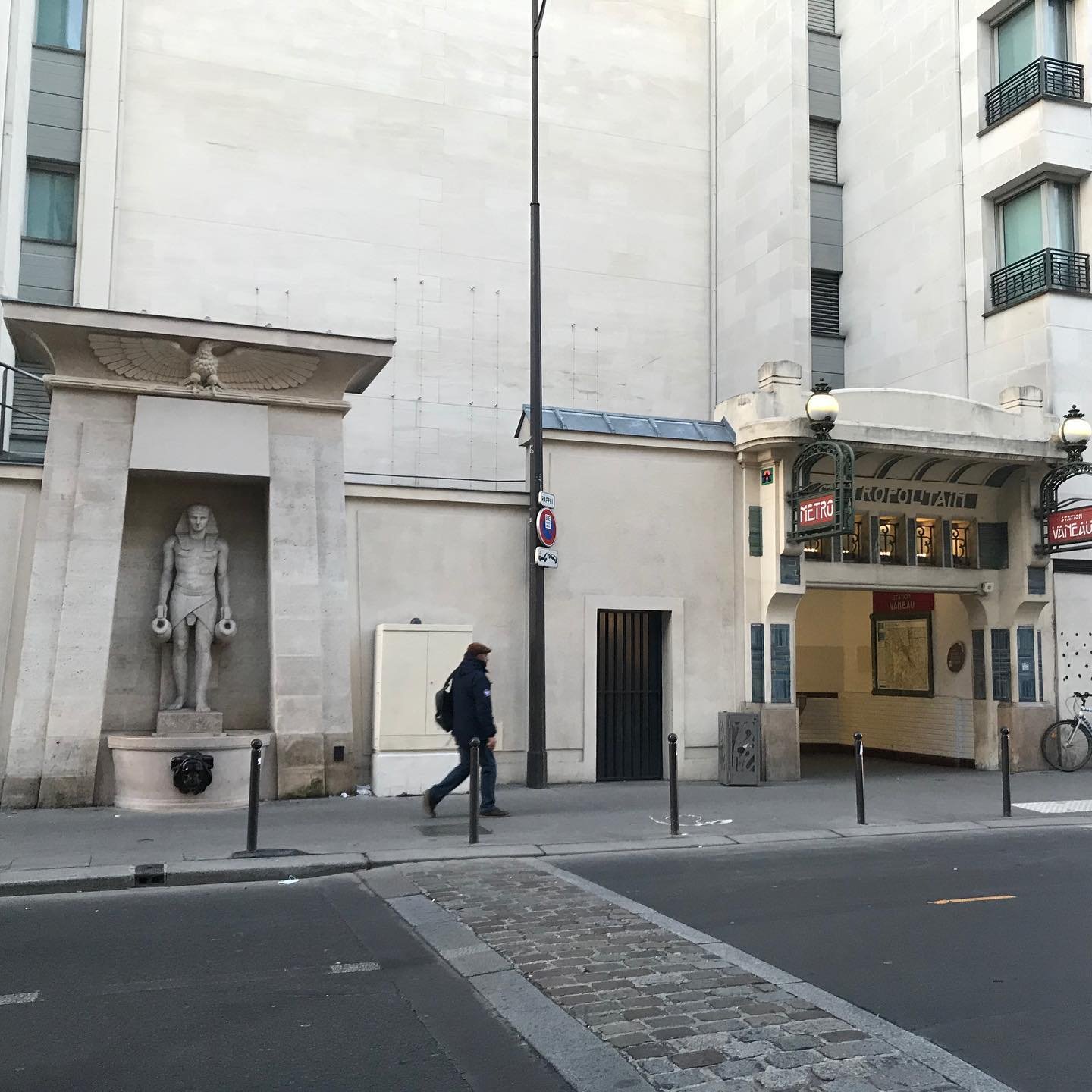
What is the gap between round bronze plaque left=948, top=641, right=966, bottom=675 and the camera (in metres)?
18.1

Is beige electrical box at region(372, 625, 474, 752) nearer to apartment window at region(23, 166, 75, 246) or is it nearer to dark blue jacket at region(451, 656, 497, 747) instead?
dark blue jacket at region(451, 656, 497, 747)

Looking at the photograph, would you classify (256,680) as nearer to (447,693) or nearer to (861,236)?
(447,693)

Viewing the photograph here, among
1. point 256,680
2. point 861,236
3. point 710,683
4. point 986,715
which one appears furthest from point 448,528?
point 861,236

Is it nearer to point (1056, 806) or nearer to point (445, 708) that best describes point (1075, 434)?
point (1056, 806)

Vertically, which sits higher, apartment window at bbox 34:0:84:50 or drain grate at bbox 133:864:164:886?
apartment window at bbox 34:0:84:50

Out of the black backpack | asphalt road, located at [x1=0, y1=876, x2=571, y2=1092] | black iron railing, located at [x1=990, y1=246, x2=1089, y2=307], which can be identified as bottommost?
asphalt road, located at [x1=0, y1=876, x2=571, y2=1092]

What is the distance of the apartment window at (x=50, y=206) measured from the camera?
20031mm

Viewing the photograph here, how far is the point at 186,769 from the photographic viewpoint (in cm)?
1205

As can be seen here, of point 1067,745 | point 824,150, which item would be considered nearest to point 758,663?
point 1067,745

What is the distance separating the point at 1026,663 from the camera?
17391mm

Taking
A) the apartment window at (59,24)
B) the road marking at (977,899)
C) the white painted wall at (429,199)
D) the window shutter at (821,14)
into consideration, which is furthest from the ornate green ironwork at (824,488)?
the apartment window at (59,24)

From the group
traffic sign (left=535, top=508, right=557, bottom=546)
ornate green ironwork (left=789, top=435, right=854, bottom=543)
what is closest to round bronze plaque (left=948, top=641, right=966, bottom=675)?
ornate green ironwork (left=789, top=435, right=854, bottom=543)

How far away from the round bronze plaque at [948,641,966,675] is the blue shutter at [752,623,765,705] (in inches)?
171

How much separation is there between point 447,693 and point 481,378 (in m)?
11.3
